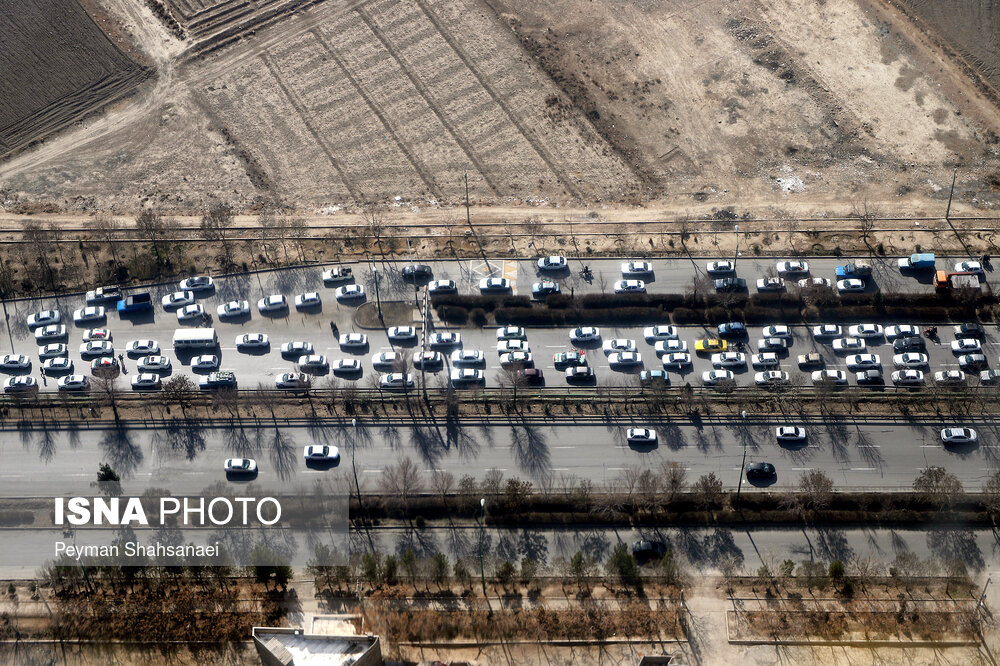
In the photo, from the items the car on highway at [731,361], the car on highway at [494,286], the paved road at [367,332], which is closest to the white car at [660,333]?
the paved road at [367,332]

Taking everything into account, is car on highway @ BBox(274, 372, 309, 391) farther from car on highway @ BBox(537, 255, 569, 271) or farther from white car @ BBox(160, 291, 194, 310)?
car on highway @ BBox(537, 255, 569, 271)

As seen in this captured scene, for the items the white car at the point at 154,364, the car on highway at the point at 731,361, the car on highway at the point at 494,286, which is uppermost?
the car on highway at the point at 494,286

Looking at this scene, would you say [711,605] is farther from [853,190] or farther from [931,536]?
[853,190]

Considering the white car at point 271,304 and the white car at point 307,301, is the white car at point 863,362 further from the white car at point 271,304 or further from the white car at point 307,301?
the white car at point 271,304

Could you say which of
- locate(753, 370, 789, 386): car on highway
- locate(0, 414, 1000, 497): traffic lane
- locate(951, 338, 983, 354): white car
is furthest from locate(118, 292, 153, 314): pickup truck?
locate(951, 338, 983, 354): white car

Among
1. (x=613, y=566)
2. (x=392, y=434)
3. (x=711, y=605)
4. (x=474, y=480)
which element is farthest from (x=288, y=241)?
(x=711, y=605)
